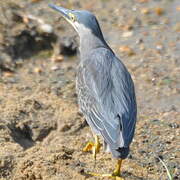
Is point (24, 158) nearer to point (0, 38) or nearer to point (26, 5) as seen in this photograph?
point (0, 38)

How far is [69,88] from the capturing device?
719cm

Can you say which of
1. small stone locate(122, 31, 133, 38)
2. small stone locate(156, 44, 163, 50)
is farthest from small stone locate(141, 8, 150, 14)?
small stone locate(156, 44, 163, 50)

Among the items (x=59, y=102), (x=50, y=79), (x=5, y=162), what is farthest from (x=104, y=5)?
(x=5, y=162)

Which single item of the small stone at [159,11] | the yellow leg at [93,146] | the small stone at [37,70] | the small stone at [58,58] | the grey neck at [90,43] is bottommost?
the small stone at [159,11]

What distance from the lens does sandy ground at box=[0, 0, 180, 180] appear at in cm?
564

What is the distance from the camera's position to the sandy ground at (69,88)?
5.64 meters

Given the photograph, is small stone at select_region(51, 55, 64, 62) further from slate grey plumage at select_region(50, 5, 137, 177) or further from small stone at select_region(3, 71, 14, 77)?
slate grey plumage at select_region(50, 5, 137, 177)

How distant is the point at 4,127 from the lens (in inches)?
238

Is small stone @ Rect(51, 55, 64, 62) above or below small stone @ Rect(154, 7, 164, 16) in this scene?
above

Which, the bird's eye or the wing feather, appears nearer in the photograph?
A: the wing feather

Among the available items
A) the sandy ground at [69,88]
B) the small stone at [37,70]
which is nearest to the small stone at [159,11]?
the sandy ground at [69,88]

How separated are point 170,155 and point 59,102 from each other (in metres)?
1.32

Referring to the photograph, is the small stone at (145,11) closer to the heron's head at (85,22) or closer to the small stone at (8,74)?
the small stone at (8,74)

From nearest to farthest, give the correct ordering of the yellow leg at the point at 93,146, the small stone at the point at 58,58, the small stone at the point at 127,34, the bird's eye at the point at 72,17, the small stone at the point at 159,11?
the yellow leg at the point at 93,146, the bird's eye at the point at 72,17, the small stone at the point at 58,58, the small stone at the point at 127,34, the small stone at the point at 159,11
